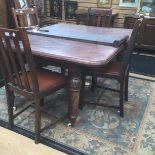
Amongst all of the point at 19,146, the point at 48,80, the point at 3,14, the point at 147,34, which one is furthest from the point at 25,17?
the point at 147,34

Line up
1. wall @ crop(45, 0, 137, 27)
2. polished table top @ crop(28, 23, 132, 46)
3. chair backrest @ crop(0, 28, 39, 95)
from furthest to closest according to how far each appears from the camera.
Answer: wall @ crop(45, 0, 137, 27)
polished table top @ crop(28, 23, 132, 46)
chair backrest @ crop(0, 28, 39, 95)

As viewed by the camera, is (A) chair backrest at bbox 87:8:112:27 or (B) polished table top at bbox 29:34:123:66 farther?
(A) chair backrest at bbox 87:8:112:27

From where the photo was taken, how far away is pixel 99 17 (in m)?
3.02

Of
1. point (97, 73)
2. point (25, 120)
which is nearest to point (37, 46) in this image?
point (97, 73)

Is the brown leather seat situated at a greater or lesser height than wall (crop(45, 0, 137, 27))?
lesser

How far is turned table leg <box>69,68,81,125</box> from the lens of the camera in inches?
72.6

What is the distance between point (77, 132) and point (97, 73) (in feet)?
1.98

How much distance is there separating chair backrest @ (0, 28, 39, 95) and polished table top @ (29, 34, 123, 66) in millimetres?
169

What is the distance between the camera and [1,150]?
1.83 m

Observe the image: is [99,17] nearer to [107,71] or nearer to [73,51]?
[107,71]

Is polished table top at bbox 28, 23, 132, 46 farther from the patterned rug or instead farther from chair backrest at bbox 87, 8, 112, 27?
the patterned rug

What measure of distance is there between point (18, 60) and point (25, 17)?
1282mm

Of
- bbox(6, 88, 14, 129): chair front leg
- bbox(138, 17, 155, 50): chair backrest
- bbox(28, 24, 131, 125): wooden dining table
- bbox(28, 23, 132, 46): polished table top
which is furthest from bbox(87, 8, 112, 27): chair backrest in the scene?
bbox(6, 88, 14, 129): chair front leg

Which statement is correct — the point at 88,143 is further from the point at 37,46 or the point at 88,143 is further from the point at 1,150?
the point at 37,46
